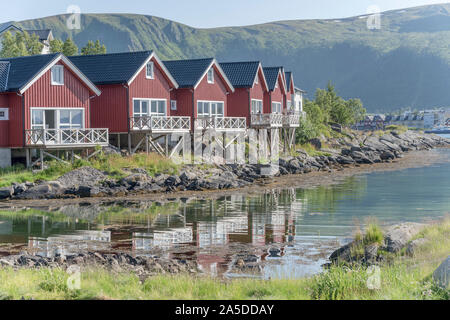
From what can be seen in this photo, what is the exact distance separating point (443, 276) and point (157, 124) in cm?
2898

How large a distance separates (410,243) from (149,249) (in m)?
7.55

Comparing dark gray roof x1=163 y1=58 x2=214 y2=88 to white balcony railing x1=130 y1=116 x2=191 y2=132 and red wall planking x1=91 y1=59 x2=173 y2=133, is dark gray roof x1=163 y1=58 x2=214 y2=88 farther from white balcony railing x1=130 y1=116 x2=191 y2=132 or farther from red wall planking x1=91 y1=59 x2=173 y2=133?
red wall planking x1=91 y1=59 x2=173 y2=133

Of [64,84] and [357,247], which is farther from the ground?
[64,84]

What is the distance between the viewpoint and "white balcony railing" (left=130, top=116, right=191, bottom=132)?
36938mm

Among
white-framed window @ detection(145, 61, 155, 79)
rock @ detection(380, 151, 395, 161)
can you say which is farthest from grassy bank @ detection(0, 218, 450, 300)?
rock @ detection(380, 151, 395, 161)

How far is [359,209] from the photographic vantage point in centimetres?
2702

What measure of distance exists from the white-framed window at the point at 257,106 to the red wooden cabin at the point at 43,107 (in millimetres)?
17555

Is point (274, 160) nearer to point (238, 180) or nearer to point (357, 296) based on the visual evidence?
point (238, 180)

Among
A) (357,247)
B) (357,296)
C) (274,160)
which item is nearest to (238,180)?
(274,160)

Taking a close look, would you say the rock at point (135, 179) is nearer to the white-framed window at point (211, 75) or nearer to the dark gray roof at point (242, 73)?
the white-framed window at point (211, 75)

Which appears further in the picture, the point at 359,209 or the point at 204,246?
the point at 359,209

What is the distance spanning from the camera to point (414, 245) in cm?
1473
